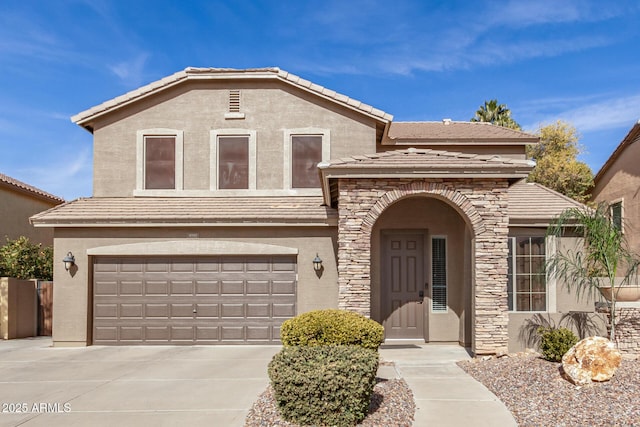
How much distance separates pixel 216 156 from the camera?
14.5m

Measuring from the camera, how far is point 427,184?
36.0 ft

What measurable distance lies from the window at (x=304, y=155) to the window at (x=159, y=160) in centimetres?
307

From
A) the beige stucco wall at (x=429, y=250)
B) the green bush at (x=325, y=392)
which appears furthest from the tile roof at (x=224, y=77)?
the green bush at (x=325, y=392)

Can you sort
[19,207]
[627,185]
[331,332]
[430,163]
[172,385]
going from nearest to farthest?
[331,332]
[172,385]
[430,163]
[627,185]
[19,207]

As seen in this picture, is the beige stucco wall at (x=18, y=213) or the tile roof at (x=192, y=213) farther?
the beige stucco wall at (x=18, y=213)

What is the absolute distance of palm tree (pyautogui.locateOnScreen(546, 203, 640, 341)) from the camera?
1019cm

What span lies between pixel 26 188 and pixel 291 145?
39.2ft

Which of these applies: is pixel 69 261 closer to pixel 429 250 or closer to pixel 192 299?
pixel 192 299

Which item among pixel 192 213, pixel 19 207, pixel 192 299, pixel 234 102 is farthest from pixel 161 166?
pixel 19 207

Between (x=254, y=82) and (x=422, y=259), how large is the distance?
22.5ft

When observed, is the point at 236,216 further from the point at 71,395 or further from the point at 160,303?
the point at 71,395

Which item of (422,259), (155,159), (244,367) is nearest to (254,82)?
(155,159)

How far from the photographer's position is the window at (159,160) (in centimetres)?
1445

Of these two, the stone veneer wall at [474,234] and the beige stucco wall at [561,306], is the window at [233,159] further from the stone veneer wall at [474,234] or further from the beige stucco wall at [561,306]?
the beige stucco wall at [561,306]
